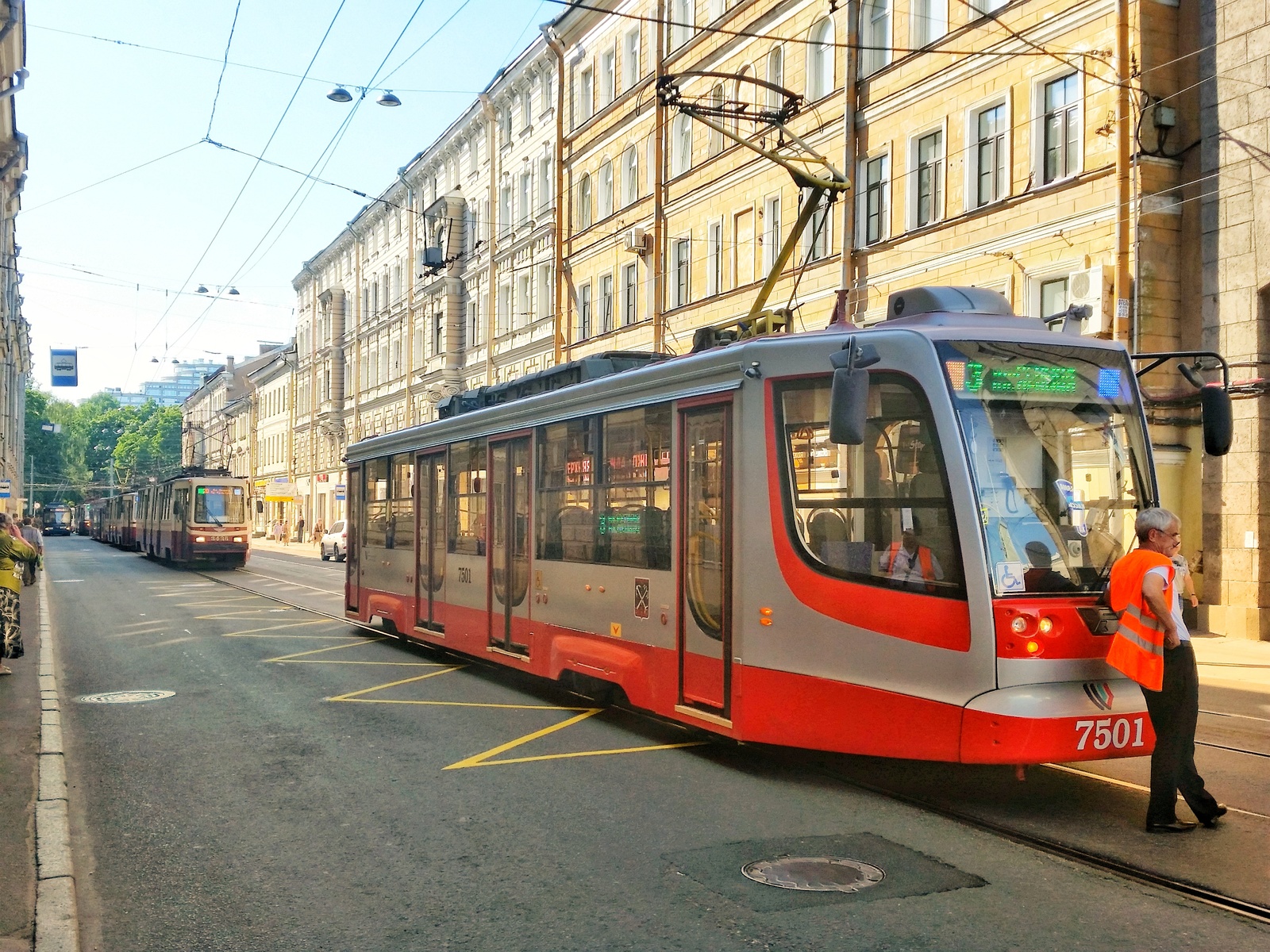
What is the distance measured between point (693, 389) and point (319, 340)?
65.0 meters

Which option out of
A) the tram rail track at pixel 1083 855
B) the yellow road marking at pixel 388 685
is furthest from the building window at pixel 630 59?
the tram rail track at pixel 1083 855

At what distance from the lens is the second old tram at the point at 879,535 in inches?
257

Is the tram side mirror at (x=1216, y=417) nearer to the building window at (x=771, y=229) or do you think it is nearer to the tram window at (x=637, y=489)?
the tram window at (x=637, y=489)

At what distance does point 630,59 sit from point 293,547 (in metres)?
37.1

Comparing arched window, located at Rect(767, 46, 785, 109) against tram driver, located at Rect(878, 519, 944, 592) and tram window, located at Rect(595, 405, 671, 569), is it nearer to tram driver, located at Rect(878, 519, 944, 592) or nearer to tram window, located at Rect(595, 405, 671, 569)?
tram window, located at Rect(595, 405, 671, 569)

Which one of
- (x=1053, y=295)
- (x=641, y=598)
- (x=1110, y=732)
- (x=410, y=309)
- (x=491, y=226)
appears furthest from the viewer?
(x=410, y=309)

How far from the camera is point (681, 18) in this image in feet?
102

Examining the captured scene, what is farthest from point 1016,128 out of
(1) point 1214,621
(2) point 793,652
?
(2) point 793,652

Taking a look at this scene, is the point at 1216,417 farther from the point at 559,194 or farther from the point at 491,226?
the point at 491,226

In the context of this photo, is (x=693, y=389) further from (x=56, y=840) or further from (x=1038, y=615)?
(x=56, y=840)

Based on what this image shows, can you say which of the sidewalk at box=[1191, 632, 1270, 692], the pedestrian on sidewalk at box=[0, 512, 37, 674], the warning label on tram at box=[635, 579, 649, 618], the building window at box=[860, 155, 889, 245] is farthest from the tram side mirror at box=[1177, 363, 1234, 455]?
the building window at box=[860, 155, 889, 245]

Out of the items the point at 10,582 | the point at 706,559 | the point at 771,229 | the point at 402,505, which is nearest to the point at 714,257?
the point at 771,229

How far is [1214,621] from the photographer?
59.4 ft

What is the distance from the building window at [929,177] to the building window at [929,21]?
1793mm
